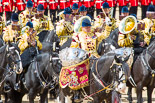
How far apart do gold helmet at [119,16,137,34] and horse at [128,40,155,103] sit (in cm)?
67

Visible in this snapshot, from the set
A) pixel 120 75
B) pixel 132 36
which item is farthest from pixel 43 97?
pixel 120 75

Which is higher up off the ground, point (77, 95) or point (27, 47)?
point (27, 47)

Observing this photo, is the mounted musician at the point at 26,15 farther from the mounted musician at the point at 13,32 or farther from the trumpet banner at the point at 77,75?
the trumpet banner at the point at 77,75

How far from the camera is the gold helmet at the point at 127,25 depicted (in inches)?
660

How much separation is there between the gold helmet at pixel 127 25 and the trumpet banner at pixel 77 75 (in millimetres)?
3033

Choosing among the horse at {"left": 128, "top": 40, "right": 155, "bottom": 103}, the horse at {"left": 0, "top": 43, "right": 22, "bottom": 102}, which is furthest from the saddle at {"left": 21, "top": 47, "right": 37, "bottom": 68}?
the horse at {"left": 128, "top": 40, "right": 155, "bottom": 103}

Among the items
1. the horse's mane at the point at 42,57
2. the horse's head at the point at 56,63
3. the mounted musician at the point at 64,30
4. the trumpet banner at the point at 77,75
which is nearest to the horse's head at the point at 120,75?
the trumpet banner at the point at 77,75

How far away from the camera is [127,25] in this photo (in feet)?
55.3

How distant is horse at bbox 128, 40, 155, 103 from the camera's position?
54.3 ft

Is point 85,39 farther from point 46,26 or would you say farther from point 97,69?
point 46,26

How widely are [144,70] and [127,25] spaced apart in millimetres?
1264

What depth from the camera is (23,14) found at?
21688 mm

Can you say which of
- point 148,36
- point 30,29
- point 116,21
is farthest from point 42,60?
point 116,21

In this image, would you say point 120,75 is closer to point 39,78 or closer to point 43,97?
point 39,78
